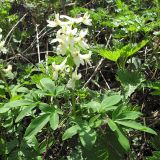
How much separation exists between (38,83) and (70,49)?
1.68 feet

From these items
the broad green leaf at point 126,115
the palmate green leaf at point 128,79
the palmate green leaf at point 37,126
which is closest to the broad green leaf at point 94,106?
the broad green leaf at point 126,115

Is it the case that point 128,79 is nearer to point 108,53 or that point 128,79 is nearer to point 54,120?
point 108,53

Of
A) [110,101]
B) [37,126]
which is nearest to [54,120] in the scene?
[37,126]

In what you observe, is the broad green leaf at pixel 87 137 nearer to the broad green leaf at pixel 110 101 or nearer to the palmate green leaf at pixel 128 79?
the broad green leaf at pixel 110 101

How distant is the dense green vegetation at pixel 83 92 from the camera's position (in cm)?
194

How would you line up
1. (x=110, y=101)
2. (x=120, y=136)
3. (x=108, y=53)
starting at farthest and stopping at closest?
(x=108, y=53), (x=110, y=101), (x=120, y=136)

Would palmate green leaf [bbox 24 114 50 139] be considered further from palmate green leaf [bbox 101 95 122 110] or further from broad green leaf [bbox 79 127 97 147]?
palmate green leaf [bbox 101 95 122 110]

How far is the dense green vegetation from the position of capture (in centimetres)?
194

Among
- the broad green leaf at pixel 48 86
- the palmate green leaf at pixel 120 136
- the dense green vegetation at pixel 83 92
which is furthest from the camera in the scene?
the broad green leaf at pixel 48 86

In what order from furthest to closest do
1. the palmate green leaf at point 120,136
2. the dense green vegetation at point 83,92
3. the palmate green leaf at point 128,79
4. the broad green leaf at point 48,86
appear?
the palmate green leaf at point 128,79, the broad green leaf at point 48,86, the dense green vegetation at point 83,92, the palmate green leaf at point 120,136

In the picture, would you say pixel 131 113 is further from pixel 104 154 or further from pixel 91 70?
pixel 91 70

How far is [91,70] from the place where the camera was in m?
3.06

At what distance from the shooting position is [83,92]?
88.9 inches

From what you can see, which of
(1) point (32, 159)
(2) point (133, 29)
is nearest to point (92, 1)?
(2) point (133, 29)
